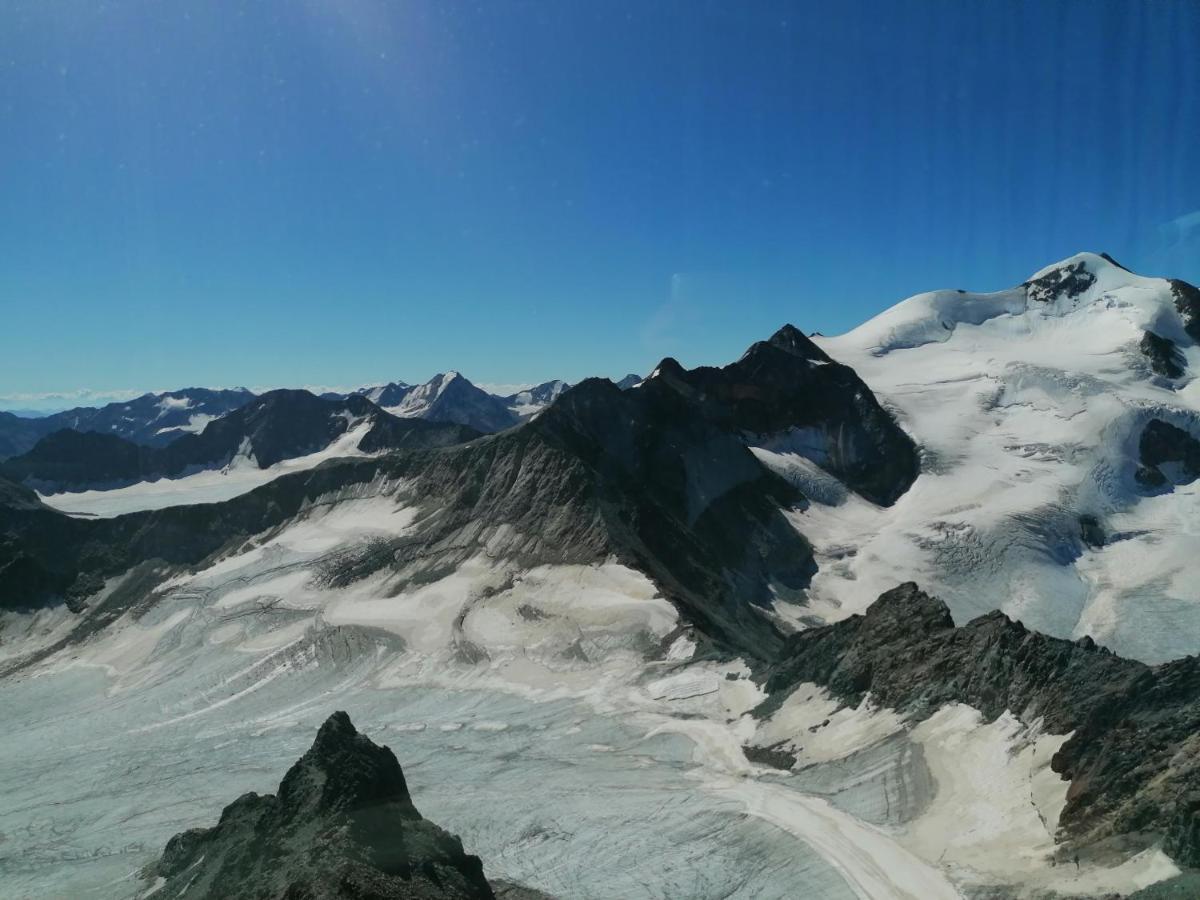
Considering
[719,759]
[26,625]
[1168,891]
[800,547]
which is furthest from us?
[800,547]

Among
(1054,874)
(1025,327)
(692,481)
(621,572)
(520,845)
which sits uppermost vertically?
(1025,327)

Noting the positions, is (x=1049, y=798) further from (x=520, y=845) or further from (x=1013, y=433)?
(x=1013, y=433)

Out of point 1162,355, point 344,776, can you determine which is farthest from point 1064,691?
point 1162,355

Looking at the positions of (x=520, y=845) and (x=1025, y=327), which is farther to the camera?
(x=1025, y=327)

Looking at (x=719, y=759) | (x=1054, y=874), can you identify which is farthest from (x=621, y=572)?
(x=1054, y=874)

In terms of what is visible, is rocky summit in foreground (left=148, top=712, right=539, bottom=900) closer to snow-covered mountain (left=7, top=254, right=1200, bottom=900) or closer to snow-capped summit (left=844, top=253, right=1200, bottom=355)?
snow-covered mountain (left=7, top=254, right=1200, bottom=900)

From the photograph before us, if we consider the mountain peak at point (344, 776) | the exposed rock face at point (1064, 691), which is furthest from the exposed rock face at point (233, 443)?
the mountain peak at point (344, 776)

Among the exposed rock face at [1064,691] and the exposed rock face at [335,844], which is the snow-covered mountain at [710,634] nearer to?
the exposed rock face at [1064,691]

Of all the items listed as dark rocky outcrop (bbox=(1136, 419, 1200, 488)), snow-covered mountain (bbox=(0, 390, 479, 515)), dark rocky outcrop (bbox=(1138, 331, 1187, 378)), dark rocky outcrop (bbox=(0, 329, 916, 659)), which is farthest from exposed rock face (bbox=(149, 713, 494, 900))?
dark rocky outcrop (bbox=(1138, 331, 1187, 378))
